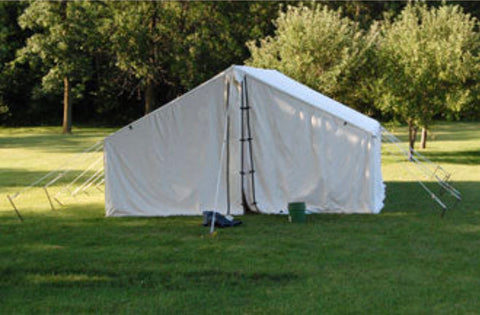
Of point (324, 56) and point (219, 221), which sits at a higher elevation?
point (324, 56)

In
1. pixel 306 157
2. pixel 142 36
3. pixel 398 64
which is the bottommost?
pixel 306 157

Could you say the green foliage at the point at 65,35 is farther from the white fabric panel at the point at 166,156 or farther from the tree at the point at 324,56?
the white fabric panel at the point at 166,156

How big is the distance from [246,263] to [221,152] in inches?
150

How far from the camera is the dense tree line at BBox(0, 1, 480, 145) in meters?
21.1

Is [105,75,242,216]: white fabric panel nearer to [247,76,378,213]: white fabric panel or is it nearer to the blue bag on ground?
[247,76,378,213]: white fabric panel

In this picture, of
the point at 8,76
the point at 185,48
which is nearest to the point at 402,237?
the point at 185,48

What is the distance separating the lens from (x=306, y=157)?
440 inches

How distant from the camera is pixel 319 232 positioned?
31.0 feet

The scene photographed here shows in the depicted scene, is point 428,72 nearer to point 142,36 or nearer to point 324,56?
point 324,56

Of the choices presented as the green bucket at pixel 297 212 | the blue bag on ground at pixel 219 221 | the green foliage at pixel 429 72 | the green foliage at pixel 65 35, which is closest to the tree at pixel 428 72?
the green foliage at pixel 429 72

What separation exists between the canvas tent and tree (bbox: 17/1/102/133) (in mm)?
24673

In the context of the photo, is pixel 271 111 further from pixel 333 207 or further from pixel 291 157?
pixel 333 207

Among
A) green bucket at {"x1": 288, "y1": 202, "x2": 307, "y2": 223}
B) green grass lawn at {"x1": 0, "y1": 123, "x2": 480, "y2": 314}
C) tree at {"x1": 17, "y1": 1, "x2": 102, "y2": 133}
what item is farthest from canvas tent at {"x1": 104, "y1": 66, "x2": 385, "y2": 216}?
tree at {"x1": 17, "y1": 1, "x2": 102, "y2": 133}

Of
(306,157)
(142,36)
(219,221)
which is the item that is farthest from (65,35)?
(219,221)
